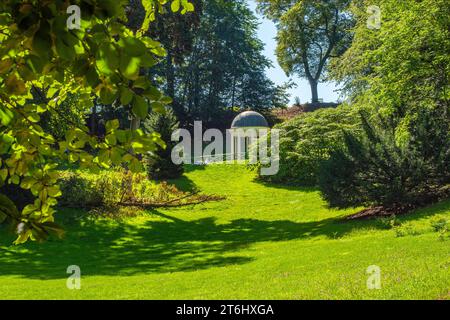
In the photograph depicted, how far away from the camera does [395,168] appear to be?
63.0 ft

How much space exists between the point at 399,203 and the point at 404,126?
3539 millimetres

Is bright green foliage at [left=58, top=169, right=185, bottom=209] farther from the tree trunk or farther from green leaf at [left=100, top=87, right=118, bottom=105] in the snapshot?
the tree trunk

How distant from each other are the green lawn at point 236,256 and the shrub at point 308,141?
4.42m

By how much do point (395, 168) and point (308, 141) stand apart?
1265 centimetres

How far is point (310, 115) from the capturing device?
35906 millimetres

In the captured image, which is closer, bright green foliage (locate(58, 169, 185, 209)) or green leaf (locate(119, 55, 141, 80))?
green leaf (locate(119, 55, 141, 80))

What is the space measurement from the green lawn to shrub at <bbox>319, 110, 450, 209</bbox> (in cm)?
126

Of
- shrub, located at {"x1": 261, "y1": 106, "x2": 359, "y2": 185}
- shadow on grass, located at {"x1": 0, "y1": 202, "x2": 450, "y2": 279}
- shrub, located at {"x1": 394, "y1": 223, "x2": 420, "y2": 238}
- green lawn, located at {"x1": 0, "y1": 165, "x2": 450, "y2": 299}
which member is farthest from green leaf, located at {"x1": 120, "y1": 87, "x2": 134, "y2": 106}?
shrub, located at {"x1": 261, "y1": 106, "x2": 359, "y2": 185}

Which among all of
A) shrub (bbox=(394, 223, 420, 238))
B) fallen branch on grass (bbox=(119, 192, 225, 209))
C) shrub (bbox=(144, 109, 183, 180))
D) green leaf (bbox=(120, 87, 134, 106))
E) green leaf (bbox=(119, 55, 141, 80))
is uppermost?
shrub (bbox=(144, 109, 183, 180))

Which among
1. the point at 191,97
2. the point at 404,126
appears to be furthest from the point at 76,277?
the point at 191,97

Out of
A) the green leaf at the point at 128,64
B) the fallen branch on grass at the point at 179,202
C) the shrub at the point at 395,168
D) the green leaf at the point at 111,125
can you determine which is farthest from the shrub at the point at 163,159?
the green leaf at the point at 128,64

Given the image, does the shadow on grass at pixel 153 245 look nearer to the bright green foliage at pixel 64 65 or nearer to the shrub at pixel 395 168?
the shrub at pixel 395 168

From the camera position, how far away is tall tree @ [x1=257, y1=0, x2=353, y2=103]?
61719 mm

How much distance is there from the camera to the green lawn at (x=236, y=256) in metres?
9.06
